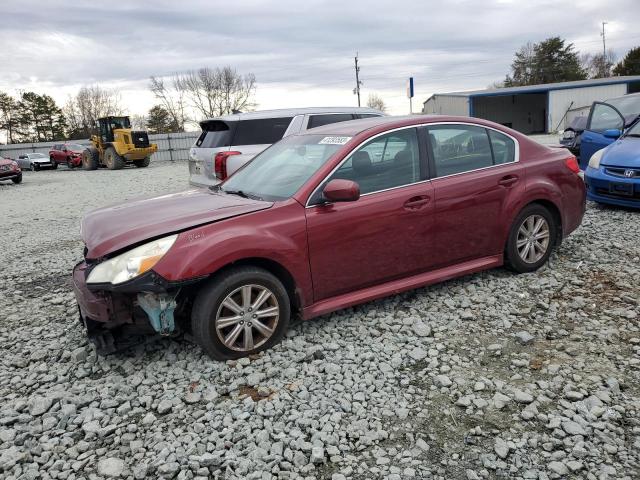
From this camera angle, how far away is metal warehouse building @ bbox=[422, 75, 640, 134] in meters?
39.5

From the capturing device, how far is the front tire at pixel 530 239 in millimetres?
4859

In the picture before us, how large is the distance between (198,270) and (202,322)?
0.36m

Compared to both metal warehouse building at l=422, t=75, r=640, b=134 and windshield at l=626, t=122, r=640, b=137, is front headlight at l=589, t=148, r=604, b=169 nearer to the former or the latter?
windshield at l=626, t=122, r=640, b=137

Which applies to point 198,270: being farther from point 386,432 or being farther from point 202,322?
point 386,432

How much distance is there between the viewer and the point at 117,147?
28.0 m

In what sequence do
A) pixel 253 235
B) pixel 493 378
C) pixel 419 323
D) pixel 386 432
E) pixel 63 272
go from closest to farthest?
pixel 386 432, pixel 493 378, pixel 253 235, pixel 419 323, pixel 63 272

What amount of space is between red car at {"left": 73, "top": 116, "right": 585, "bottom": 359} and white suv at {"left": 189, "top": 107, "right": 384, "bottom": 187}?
11.8 ft

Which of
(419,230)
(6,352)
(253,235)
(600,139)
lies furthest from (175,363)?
(600,139)

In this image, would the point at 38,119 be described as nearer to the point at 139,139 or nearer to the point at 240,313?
the point at 139,139

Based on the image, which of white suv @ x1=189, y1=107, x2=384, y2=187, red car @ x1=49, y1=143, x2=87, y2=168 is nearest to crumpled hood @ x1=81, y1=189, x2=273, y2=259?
white suv @ x1=189, y1=107, x2=384, y2=187

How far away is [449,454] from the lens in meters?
2.64

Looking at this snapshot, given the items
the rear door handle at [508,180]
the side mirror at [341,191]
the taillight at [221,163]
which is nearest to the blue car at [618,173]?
the rear door handle at [508,180]

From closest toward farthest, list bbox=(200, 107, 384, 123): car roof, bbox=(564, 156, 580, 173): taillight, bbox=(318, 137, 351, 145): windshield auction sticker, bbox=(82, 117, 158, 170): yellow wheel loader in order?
bbox=(318, 137, 351, 145): windshield auction sticker
bbox=(564, 156, 580, 173): taillight
bbox=(200, 107, 384, 123): car roof
bbox=(82, 117, 158, 170): yellow wheel loader

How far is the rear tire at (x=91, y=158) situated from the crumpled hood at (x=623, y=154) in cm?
2797
